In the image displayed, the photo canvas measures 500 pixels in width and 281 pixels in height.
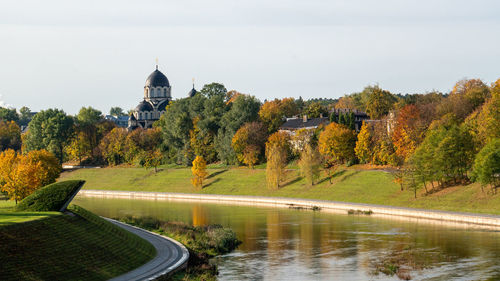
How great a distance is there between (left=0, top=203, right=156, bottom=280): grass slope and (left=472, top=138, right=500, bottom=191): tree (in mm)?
40697

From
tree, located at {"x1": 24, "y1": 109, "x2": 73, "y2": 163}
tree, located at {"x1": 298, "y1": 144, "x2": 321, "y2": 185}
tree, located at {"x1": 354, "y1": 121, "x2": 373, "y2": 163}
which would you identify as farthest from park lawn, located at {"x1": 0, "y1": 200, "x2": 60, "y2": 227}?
tree, located at {"x1": 24, "y1": 109, "x2": 73, "y2": 163}

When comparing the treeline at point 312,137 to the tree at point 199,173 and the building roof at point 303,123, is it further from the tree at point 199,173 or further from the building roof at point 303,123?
the building roof at point 303,123

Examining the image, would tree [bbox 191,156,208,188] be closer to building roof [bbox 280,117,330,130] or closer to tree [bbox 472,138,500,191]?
building roof [bbox 280,117,330,130]

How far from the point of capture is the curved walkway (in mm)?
38344

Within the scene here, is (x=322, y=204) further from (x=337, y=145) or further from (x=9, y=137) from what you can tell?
(x=9, y=137)

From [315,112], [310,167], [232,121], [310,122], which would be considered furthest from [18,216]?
[315,112]

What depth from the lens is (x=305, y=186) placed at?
100750mm

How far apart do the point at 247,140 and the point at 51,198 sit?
77499 millimetres

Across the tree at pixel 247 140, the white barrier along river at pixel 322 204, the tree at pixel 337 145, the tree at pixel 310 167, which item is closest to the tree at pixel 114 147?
the white barrier along river at pixel 322 204

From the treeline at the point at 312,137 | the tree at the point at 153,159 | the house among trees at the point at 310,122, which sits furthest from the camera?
the tree at the point at 153,159

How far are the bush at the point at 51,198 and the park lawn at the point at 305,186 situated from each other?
41.9 meters

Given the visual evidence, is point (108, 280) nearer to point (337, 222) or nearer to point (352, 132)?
point (337, 222)

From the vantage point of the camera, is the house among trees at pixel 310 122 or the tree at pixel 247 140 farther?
the house among trees at pixel 310 122

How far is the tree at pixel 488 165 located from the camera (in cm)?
7300
